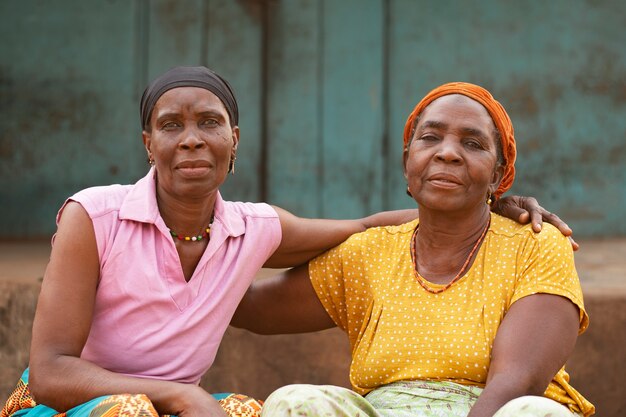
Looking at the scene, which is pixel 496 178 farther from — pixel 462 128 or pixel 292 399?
pixel 292 399

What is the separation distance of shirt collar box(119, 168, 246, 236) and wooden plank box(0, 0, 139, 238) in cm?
296

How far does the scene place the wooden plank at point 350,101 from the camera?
5.98 m

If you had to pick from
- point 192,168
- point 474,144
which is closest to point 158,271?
point 192,168

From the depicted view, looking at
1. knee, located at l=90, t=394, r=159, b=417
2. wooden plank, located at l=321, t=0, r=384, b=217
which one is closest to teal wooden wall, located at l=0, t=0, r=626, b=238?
wooden plank, located at l=321, t=0, r=384, b=217

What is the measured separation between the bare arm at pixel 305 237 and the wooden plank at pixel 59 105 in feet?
9.52

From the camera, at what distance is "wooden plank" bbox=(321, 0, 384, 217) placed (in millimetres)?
5984

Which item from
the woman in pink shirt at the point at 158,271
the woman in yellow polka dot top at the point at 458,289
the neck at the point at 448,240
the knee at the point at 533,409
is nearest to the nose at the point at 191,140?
the woman in pink shirt at the point at 158,271

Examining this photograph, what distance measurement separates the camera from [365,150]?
237 inches

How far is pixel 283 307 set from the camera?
135 inches

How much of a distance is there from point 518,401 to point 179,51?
13.2ft

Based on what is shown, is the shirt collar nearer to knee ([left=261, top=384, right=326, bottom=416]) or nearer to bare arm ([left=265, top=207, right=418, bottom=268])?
bare arm ([left=265, top=207, right=418, bottom=268])

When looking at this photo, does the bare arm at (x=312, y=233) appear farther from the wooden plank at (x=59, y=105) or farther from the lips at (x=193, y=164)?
the wooden plank at (x=59, y=105)

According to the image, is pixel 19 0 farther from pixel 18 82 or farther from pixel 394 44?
pixel 394 44

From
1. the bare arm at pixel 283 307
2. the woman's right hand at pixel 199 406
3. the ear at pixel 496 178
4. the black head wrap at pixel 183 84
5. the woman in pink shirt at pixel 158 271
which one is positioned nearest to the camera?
the woman's right hand at pixel 199 406
